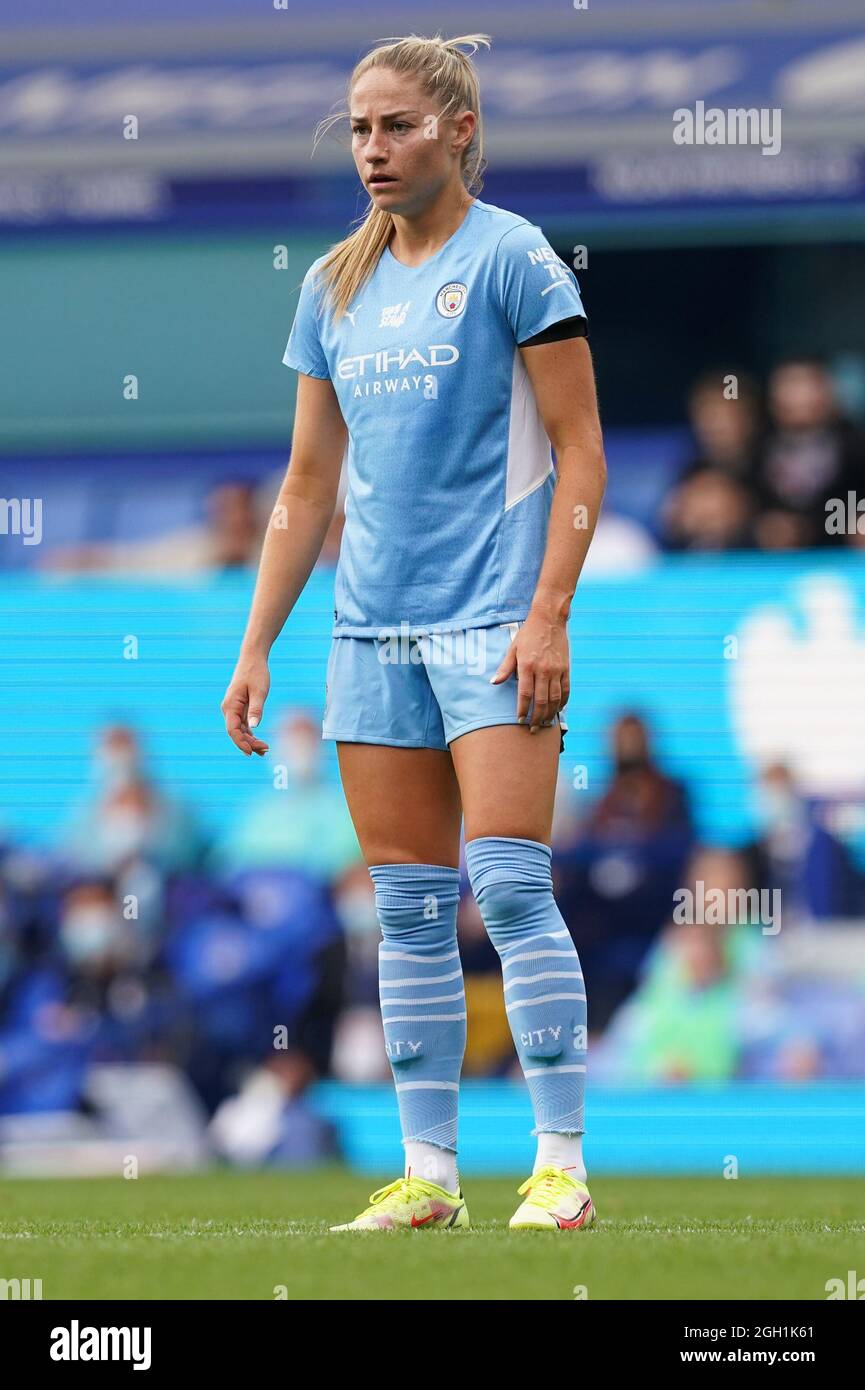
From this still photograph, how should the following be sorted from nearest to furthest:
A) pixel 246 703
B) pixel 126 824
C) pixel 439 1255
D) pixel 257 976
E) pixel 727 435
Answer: pixel 439 1255 → pixel 246 703 → pixel 257 976 → pixel 126 824 → pixel 727 435

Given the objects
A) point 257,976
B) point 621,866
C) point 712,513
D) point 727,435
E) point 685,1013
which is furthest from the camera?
point 712,513

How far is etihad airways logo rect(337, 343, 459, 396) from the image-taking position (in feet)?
12.9

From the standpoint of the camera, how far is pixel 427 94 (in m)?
3.93

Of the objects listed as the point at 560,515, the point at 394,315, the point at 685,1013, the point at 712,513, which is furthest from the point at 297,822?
the point at 560,515

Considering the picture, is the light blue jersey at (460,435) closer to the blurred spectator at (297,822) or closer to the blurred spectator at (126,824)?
the blurred spectator at (297,822)

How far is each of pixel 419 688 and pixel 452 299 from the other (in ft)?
2.29

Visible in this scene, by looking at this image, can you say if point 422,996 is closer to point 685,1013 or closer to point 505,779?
point 505,779

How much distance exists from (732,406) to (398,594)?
23.7 feet

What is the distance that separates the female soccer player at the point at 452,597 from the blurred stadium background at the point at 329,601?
17.4ft

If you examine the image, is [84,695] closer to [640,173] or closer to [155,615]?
[155,615]

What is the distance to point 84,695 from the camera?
453 inches

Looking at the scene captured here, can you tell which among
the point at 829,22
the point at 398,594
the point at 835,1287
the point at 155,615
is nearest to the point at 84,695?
the point at 155,615

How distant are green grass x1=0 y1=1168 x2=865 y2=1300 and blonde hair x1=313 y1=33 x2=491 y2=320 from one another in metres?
1.73

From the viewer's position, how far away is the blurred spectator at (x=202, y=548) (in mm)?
11461
